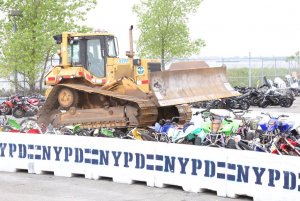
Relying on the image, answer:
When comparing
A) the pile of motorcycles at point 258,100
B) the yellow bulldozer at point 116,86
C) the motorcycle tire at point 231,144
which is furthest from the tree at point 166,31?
the motorcycle tire at point 231,144

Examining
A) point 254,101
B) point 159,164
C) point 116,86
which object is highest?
point 116,86

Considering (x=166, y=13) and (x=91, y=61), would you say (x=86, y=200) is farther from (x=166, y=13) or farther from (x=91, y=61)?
(x=166, y=13)

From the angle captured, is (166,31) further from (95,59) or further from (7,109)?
(95,59)

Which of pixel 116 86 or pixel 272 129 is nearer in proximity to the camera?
pixel 272 129

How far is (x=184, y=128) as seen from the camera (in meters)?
12.4

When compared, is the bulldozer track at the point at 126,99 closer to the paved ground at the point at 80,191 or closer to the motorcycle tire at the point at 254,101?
the paved ground at the point at 80,191

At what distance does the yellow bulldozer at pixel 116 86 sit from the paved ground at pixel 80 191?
436cm

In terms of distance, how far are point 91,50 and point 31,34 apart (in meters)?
16.3

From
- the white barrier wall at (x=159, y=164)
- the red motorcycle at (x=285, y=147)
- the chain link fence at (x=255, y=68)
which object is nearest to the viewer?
the white barrier wall at (x=159, y=164)

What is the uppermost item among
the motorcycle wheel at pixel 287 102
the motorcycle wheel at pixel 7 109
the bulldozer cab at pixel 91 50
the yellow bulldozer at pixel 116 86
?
the bulldozer cab at pixel 91 50

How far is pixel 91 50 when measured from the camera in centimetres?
1641

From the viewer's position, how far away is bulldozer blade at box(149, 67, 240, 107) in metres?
14.1

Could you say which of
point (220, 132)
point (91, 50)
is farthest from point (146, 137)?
point (91, 50)

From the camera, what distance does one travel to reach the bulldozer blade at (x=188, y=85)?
14.1 metres
